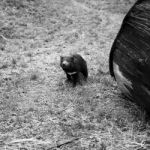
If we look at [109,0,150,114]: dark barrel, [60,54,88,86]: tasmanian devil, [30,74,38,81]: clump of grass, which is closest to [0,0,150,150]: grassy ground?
[30,74,38,81]: clump of grass

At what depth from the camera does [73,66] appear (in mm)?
7707

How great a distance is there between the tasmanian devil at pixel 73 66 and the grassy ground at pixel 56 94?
239mm

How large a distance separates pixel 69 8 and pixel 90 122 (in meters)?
10.2

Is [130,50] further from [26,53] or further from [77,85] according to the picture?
[26,53]

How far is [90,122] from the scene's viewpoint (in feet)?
19.9

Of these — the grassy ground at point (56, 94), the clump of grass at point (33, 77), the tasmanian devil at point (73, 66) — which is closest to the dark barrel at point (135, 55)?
the grassy ground at point (56, 94)

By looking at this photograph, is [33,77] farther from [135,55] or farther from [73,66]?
[135,55]

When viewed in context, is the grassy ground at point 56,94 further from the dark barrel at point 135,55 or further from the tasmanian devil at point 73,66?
the dark barrel at point 135,55

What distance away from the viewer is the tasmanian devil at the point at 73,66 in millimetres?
7672

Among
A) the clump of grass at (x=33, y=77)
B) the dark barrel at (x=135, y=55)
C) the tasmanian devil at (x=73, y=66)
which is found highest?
the dark barrel at (x=135, y=55)

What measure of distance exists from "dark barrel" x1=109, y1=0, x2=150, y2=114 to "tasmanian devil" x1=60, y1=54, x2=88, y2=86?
4.86 ft

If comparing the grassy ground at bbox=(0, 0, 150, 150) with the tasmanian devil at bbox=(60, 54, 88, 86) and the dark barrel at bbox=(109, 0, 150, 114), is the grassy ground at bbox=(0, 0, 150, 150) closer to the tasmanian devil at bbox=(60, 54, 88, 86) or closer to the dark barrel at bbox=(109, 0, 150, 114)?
the tasmanian devil at bbox=(60, 54, 88, 86)

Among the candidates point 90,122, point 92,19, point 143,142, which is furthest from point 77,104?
point 92,19

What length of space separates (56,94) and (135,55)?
89.8 inches
